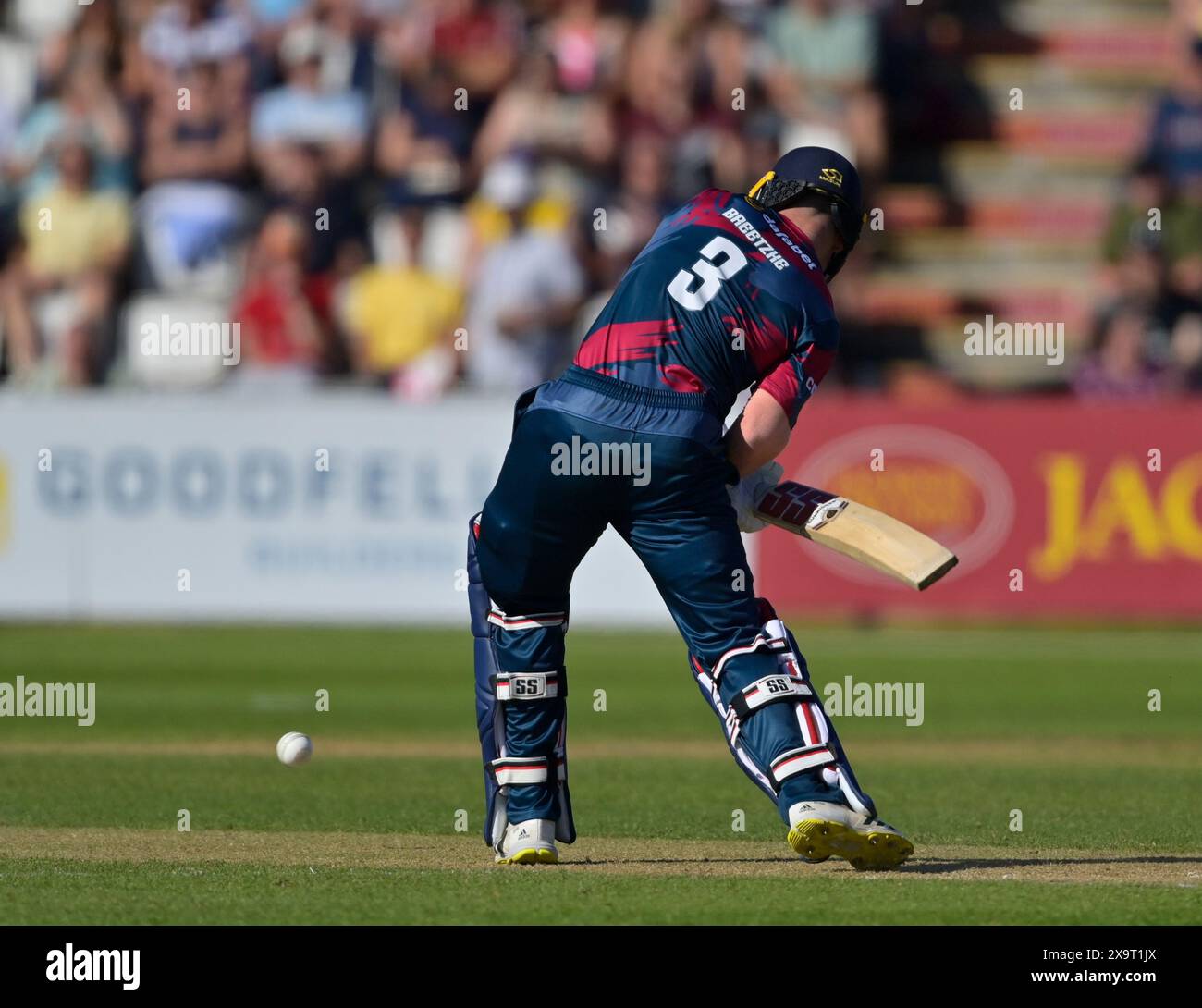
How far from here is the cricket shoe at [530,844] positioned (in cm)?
786

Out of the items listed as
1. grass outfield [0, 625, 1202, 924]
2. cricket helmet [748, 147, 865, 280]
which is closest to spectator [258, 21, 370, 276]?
grass outfield [0, 625, 1202, 924]

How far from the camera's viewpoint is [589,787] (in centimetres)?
1085

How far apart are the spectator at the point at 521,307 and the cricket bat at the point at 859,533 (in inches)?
504

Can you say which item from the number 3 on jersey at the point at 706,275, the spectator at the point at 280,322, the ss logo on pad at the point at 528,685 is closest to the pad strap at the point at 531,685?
the ss logo on pad at the point at 528,685

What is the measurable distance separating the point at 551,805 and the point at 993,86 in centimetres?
1896

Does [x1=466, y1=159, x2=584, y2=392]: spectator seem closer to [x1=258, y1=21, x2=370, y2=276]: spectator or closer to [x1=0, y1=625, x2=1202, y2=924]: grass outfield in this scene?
[x1=258, y1=21, x2=370, y2=276]: spectator

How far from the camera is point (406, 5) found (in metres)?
24.1

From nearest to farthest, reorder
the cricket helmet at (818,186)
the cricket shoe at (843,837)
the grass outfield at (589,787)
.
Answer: the grass outfield at (589,787), the cricket shoe at (843,837), the cricket helmet at (818,186)

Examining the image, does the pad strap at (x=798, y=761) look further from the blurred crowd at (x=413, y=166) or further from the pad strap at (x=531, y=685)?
the blurred crowd at (x=413, y=166)

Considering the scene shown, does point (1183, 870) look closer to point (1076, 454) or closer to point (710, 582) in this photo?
point (710, 582)

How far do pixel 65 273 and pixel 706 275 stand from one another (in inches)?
605

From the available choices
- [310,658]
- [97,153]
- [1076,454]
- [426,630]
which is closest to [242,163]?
[97,153]

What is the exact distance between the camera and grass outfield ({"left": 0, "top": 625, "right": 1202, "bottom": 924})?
7.00 m

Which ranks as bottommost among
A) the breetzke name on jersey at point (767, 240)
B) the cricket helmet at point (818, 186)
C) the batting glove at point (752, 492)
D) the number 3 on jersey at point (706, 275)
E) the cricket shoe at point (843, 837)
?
the cricket shoe at point (843, 837)
